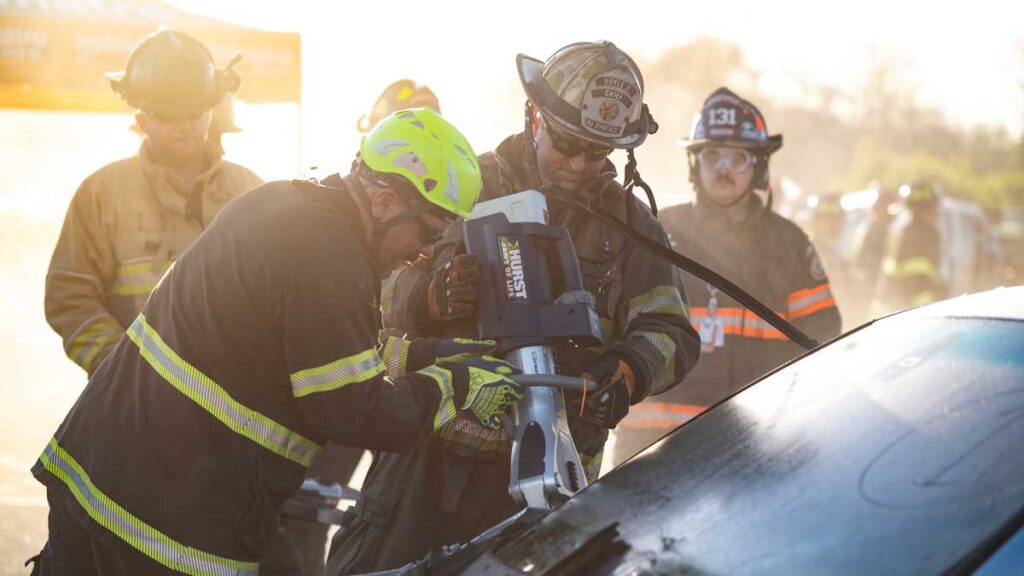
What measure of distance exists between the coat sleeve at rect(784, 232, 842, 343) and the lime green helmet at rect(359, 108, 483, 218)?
273 cm

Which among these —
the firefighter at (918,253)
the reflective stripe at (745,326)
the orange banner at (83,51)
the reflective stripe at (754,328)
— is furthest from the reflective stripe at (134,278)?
the firefighter at (918,253)

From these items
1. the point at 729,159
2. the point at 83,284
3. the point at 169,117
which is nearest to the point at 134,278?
the point at 83,284

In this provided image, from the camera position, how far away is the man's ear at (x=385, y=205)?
3.20 metres

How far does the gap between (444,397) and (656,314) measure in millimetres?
953

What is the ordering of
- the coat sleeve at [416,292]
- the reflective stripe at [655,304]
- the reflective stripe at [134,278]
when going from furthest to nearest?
the reflective stripe at [134,278]
the reflective stripe at [655,304]
the coat sleeve at [416,292]

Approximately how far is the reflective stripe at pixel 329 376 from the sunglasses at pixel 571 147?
1.12 metres

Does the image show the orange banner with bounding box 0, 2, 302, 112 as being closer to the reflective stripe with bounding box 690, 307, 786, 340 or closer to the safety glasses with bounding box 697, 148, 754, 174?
the safety glasses with bounding box 697, 148, 754, 174

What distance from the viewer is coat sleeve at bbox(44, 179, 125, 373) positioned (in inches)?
176

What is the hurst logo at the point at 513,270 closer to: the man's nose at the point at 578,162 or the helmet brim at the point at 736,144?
the man's nose at the point at 578,162

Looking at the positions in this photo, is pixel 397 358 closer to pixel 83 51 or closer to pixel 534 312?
pixel 534 312

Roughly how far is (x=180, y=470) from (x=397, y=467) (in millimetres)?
828

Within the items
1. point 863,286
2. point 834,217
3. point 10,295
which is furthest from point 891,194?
point 10,295

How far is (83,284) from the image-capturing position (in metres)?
4.56

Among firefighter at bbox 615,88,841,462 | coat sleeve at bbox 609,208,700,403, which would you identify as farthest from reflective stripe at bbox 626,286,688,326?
firefighter at bbox 615,88,841,462
